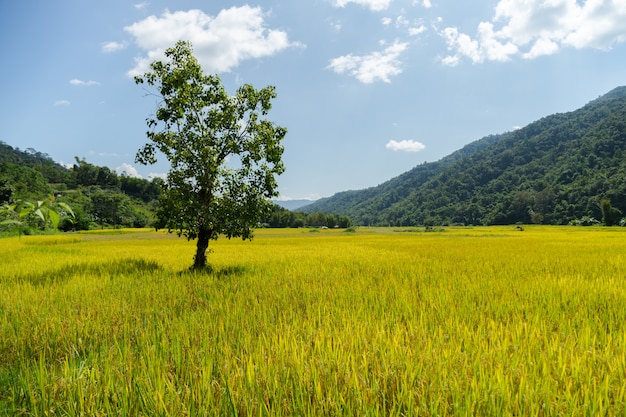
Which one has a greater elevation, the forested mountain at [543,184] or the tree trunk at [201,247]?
the forested mountain at [543,184]

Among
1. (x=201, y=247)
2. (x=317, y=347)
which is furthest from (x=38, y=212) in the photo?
(x=201, y=247)

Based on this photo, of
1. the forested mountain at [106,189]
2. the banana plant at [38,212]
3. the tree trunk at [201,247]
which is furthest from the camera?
the forested mountain at [106,189]

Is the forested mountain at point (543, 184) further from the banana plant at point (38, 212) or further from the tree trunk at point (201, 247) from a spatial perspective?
the banana plant at point (38, 212)

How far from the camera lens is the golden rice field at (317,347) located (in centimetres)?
258

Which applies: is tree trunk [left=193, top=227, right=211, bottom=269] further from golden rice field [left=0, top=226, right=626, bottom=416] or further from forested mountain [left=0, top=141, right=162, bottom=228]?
forested mountain [left=0, top=141, right=162, bottom=228]

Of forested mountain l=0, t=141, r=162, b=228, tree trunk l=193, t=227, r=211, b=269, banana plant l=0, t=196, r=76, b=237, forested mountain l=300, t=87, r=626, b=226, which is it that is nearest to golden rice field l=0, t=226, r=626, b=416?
banana plant l=0, t=196, r=76, b=237

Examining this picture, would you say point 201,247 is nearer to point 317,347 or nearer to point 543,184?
point 317,347

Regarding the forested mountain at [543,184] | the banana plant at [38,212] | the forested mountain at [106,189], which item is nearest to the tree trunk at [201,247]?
the banana plant at [38,212]

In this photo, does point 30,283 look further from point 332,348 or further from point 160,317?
point 332,348

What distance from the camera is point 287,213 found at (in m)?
133

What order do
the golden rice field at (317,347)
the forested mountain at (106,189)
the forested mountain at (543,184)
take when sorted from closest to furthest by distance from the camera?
the golden rice field at (317,347)
the forested mountain at (106,189)
the forested mountain at (543,184)

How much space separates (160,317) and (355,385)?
167 inches

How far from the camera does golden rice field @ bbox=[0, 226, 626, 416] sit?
2578mm

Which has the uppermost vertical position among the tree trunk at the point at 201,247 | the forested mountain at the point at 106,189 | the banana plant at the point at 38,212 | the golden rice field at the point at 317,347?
the forested mountain at the point at 106,189
